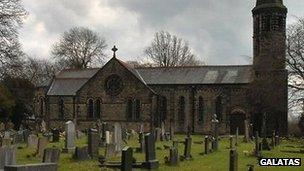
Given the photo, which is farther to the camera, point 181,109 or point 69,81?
point 69,81

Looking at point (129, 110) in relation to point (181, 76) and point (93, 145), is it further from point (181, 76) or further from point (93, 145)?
point (93, 145)

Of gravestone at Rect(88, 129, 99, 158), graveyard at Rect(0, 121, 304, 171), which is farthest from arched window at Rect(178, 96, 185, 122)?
gravestone at Rect(88, 129, 99, 158)

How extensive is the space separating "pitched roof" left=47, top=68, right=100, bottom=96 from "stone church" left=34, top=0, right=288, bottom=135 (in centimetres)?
168

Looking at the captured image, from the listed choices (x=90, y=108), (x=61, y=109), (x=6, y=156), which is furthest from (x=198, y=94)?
(x=6, y=156)

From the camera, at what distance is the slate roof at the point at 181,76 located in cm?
4688

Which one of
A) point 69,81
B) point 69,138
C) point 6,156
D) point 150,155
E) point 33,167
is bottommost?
point 150,155

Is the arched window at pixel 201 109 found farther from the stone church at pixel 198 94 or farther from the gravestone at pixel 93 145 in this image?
the gravestone at pixel 93 145

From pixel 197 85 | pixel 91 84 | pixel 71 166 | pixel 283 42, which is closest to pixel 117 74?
pixel 91 84

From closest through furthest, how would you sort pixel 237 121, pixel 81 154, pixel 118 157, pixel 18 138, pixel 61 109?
pixel 81 154
pixel 118 157
pixel 18 138
pixel 237 121
pixel 61 109

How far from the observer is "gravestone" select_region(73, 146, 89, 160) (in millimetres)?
19234

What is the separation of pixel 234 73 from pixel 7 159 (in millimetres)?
36766

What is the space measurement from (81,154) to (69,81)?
34328 millimetres

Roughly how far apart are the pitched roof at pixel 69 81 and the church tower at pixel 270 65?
705 inches

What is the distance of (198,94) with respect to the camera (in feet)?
154
